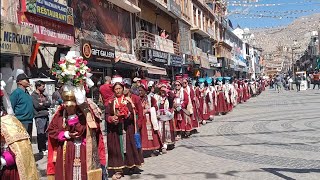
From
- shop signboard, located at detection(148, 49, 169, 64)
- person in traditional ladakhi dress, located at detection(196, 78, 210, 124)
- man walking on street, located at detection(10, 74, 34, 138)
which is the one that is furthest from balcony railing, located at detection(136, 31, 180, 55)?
man walking on street, located at detection(10, 74, 34, 138)

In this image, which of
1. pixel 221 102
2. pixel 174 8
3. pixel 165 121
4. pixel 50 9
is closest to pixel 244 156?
pixel 165 121

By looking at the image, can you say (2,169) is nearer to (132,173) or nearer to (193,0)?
(132,173)

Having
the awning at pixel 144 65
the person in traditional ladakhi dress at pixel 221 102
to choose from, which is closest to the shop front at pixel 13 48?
the awning at pixel 144 65

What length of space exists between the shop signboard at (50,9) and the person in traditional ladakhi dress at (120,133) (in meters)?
5.90

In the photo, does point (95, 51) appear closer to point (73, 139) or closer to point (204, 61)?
point (73, 139)

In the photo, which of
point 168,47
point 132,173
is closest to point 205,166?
point 132,173

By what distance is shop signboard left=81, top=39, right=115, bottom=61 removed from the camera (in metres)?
15.3

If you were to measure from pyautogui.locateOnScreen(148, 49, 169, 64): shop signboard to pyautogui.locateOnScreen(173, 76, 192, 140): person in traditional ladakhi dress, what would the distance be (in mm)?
10365

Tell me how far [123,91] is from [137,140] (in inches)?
35.8

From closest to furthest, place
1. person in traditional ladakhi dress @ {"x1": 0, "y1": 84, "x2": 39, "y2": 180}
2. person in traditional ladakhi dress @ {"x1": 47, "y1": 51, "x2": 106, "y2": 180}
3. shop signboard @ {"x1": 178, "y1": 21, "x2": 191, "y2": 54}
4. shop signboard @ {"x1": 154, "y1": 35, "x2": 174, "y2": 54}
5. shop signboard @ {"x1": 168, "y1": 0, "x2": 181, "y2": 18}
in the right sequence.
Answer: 1. person in traditional ladakhi dress @ {"x1": 0, "y1": 84, "x2": 39, "y2": 180}
2. person in traditional ladakhi dress @ {"x1": 47, "y1": 51, "x2": 106, "y2": 180}
3. shop signboard @ {"x1": 154, "y1": 35, "x2": 174, "y2": 54}
4. shop signboard @ {"x1": 168, "y1": 0, "x2": 181, "y2": 18}
5. shop signboard @ {"x1": 178, "y1": 21, "x2": 191, "y2": 54}

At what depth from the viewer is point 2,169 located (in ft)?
13.8

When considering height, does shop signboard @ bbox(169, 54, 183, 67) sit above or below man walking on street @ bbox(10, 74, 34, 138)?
above

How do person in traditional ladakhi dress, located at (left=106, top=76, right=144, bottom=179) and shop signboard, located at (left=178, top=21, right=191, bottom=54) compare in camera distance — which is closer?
person in traditional ladakhi dress, located at (left=106, top=76, right=144, bottom=179)

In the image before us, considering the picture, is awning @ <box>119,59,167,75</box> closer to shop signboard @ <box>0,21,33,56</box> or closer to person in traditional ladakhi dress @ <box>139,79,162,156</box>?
shop signboard @ <box>0,21,33,56</box>
